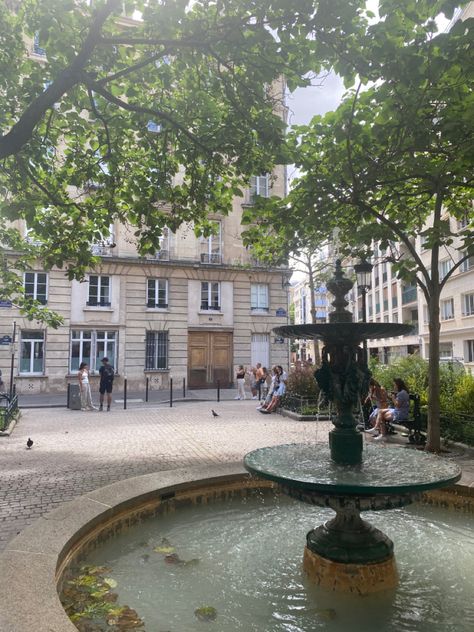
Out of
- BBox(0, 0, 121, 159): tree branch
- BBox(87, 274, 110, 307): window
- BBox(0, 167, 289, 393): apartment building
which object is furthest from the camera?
BBox(87, 274, 110, 307): window

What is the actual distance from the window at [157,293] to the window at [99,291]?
2344 millimetres

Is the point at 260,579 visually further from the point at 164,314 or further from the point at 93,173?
the point at 164,314

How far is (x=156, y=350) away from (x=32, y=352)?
6695mm

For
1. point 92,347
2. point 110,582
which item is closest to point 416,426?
point 110,582

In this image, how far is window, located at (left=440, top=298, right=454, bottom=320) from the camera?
34475 millimetres

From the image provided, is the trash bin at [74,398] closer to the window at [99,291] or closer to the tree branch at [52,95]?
the window at [99,291]

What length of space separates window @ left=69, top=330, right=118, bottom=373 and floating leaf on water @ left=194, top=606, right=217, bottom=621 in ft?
75.5

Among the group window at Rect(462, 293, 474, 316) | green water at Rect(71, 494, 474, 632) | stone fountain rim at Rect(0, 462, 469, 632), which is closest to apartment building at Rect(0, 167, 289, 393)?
window at Rect(462, 293, 474, 316)

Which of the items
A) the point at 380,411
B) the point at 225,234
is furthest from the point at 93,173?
the point at 225,234

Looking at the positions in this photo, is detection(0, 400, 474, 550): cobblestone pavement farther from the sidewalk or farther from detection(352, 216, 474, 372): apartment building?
detection(352, 216, 474, 372): apartment building

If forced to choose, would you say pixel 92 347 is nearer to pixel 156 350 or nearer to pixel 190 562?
pixel 156 350

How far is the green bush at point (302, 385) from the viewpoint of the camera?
16211 mm

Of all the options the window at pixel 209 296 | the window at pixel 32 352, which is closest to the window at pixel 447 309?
the window at pixel 209 296

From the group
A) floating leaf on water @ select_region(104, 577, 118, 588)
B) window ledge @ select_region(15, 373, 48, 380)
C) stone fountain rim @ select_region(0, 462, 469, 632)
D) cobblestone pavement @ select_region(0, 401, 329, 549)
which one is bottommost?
floating leaf on water @ select_region(104, 577, 118, 588)
